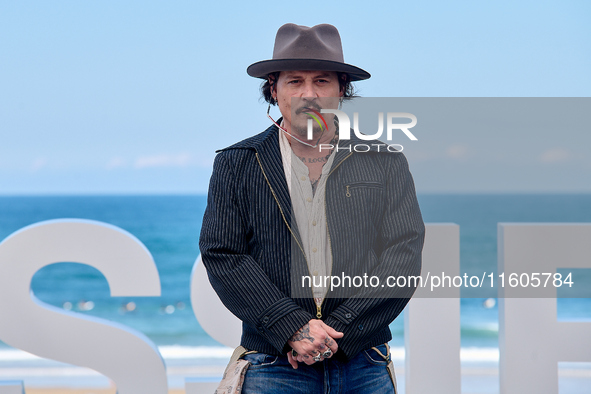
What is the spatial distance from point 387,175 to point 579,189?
1.29 metres

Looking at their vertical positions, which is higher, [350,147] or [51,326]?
[350,147]

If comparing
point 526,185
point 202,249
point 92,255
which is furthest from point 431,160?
point 92,255

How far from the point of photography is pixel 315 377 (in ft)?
5.69

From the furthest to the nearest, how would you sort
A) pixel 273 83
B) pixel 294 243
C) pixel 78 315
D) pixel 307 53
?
1. pixel 78 315
2. pixel 273 83
3. pixel 307 53
4. pixel 294 243

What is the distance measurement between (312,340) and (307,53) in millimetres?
887

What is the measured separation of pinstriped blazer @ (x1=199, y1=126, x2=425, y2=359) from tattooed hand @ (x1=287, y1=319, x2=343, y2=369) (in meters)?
0.02

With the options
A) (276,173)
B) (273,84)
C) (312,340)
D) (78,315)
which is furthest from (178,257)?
(312,340)

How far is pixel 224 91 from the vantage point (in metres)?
22.2

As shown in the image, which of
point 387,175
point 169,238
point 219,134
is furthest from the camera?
point 219,134

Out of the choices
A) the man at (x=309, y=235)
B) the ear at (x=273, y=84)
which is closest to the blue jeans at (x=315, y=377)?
the man at (x=309, y=235)

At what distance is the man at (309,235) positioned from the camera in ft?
5.64

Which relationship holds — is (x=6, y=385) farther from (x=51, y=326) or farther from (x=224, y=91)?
(x=224, y=91)

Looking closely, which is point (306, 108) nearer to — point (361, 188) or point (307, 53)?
point (307, 53)

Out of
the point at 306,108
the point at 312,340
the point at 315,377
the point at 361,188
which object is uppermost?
the point at 306,108
